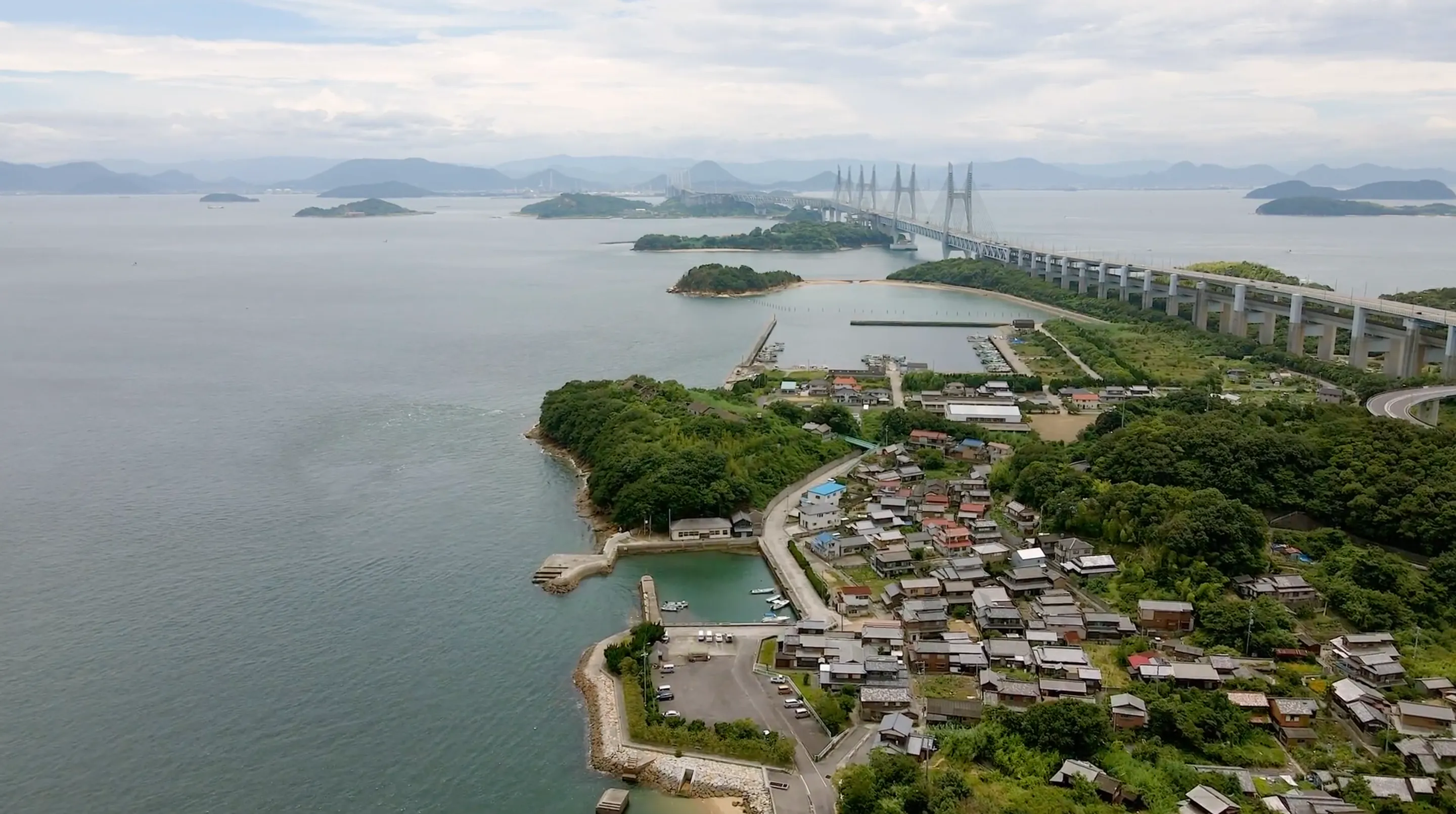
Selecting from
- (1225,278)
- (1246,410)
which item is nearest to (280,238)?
(1225,278)

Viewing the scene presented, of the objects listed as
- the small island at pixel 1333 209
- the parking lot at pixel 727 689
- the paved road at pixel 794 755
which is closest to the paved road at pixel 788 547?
the parking lot at pixel 727 689

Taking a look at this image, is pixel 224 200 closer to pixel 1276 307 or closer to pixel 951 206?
pixel 951 206

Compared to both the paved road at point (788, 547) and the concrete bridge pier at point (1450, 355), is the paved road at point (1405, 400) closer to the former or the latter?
the concrete bridge pier at point (1450, 355)

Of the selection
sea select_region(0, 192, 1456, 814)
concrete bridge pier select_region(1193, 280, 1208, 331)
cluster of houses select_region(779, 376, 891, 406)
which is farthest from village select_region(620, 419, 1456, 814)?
concrete bridge pier select_region(1193, 280, 1208, 331)

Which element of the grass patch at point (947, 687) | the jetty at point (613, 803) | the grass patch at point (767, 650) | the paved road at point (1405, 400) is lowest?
the jetty at point (613, 803)

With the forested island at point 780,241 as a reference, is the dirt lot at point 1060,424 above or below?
below

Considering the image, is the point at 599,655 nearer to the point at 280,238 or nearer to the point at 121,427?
the point at 121,427

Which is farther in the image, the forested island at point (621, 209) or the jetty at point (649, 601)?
the forested island at point (621, 209)
